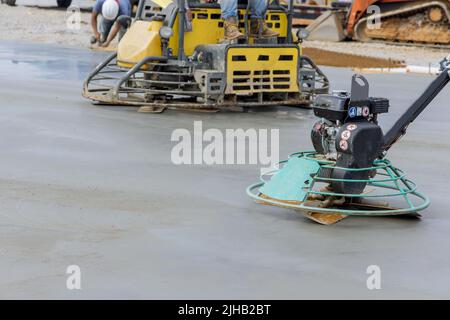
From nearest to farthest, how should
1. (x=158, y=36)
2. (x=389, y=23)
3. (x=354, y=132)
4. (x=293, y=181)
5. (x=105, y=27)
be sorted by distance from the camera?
(x=354, y=132) → (x=293, y=181) → (x=158, y=36) → (x=105, y=27) → (x=389, y=23)

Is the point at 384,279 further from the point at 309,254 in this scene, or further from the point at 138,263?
the point at 138,263

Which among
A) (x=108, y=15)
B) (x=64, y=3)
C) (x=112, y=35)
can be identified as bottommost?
(x=64, y=3)

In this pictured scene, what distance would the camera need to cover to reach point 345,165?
723 cm

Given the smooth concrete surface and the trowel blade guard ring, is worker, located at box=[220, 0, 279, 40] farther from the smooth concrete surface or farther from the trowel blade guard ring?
the trowel blade guard ring

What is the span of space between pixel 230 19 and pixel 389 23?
43.1 feet

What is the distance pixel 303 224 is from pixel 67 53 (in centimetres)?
1414

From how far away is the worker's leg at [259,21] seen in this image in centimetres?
1315

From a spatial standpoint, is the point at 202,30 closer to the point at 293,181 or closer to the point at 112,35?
the point at 293,181

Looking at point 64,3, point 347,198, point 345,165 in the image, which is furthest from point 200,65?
point 64,3

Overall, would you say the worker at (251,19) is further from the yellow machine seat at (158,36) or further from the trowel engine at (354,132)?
the trowel engine at (354,132)

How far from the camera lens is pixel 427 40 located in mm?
24438

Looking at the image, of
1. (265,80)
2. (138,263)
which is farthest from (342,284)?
(265,80)

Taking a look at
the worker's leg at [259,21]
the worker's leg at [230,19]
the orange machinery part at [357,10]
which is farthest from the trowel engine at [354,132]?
the orange machinery part at [357,10]

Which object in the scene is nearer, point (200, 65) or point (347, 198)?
point (347, 198)
